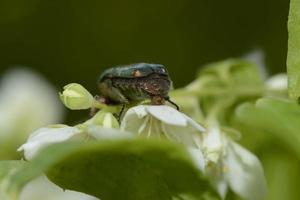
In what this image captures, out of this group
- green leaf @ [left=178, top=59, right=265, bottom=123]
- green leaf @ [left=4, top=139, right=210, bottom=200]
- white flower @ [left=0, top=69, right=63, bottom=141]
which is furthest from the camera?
white flower @ [left=0, top=69, right=63, bottom=141]

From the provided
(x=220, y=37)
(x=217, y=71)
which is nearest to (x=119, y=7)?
(x=220, y=37)

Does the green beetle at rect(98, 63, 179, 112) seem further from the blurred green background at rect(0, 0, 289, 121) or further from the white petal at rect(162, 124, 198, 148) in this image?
the blurred green background at rect(0, 0, 289, 121)

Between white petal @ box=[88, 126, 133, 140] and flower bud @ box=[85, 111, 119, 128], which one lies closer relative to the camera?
white petal @ box=[88, 126, 133, 140]

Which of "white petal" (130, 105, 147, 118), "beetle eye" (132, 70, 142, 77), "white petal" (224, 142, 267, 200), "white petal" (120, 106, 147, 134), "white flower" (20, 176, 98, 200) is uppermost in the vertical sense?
"beetle eye" (132, 70, 142, 77)

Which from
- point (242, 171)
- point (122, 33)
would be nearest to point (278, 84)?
point (242, 171)

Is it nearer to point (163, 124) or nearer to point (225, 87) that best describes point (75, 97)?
point (163, 124)

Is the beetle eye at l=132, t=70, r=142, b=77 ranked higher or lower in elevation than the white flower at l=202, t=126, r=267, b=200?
higher

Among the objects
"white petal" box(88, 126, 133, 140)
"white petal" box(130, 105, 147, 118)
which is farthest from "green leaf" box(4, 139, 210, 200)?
"white petal" box(130, 105, 147, 118)

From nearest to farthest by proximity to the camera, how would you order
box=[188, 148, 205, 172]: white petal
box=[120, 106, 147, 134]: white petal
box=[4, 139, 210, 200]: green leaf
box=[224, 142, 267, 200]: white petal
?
box=[4, 139, 210, 200]: green leaf < box=[188, 148, 205, 172]: white petal < box=[120, 106, 147, 134]: white petal < box=[224, 142, 267, 200]: white petal
